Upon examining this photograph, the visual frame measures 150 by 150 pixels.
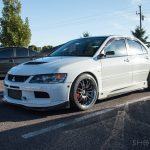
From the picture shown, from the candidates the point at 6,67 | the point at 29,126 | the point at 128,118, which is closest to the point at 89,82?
the point at 128,118

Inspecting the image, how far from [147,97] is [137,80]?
0.45 m

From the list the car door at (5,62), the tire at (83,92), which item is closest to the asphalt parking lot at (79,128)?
the tire at (83,92)

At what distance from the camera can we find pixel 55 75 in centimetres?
609

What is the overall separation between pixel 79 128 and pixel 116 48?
278cm

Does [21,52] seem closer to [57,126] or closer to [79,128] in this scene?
[57,126]

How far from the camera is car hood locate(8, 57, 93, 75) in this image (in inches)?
242

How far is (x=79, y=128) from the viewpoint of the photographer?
17.1 ft

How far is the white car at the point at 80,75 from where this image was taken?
610 centimetres

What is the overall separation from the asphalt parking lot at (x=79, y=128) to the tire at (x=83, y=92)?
0.16 metres

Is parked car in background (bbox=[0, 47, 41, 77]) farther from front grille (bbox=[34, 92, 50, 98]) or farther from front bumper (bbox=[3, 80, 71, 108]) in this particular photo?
front grille (bbox=[34, 92, 50, 98])

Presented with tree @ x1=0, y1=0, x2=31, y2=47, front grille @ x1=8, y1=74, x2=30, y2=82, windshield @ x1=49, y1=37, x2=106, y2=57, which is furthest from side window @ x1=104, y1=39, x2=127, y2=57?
tree @ x1=0, y1=0, x2=31, y2=47

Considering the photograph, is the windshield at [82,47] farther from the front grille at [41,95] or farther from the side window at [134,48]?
the front grille at [41,95]

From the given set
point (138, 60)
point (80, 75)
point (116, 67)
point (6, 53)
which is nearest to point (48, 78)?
point (80, 75)

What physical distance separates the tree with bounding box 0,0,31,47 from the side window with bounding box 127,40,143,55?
81.3 ft
